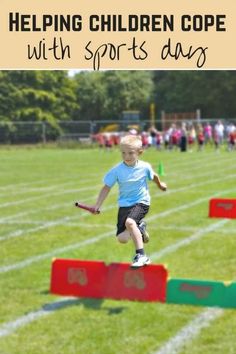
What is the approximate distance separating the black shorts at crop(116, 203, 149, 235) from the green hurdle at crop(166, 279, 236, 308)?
0.65m

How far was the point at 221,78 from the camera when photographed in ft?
249

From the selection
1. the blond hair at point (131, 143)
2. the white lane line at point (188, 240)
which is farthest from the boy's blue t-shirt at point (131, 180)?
the white lane line at point (188, 240)

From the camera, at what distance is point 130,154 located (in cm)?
604

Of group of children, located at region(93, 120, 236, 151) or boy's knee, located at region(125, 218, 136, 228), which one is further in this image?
group of children, located at region(93, 120, 236, 151)

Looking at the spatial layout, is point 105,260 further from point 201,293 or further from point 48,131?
point 48,131

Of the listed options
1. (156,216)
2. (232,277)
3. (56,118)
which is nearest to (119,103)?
(56,118)

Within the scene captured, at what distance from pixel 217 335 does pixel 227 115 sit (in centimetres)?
7341

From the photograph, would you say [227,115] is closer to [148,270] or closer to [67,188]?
[67,188]

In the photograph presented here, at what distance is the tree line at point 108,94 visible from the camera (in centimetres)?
6906

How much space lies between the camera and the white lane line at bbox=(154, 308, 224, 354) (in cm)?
573

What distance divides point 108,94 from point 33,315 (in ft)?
247

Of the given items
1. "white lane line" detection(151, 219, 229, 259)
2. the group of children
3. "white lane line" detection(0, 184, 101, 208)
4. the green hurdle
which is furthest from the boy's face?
the group of children

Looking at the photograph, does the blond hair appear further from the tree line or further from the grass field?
the tree line

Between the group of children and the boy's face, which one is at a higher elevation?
the boy's face
